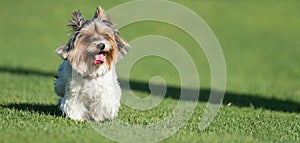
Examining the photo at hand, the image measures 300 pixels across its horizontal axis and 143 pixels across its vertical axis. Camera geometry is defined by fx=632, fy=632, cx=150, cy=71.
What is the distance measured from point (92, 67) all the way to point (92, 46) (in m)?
0.40

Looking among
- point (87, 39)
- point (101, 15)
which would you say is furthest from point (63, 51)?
point (101, 15)

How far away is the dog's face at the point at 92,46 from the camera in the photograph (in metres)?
9.08

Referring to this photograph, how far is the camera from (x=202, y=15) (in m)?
36.2

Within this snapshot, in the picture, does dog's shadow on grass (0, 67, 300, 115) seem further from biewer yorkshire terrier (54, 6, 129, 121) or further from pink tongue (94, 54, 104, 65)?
pink tongue (94, 54, 104, 65)

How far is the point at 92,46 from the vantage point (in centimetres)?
902

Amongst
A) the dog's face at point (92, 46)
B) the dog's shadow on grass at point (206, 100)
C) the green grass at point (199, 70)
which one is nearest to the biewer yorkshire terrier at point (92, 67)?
the dog's face at point (92, 46)

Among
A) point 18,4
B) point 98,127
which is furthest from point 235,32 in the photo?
point 98,127

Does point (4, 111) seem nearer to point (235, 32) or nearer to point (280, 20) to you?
point (235, 32)

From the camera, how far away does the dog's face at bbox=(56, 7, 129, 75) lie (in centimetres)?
908

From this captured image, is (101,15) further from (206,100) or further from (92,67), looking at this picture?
(206,100)

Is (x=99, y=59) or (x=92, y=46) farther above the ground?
(x=92, y=46)

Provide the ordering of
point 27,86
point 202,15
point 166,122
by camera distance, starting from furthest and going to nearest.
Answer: point 202,15, point 27,86, point 166,122

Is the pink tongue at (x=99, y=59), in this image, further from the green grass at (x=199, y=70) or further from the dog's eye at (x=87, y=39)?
the green grass at (x=199, y=70)

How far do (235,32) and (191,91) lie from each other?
1642 centimetres
